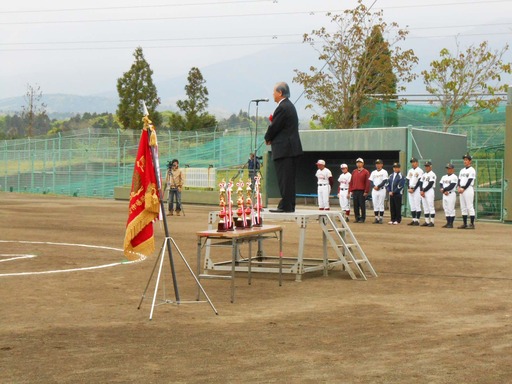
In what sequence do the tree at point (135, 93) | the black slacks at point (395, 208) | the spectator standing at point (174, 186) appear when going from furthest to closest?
the tree at point (135, 93) < the spectator standing at point (174, 186) < the black slacks at point (395, 208)

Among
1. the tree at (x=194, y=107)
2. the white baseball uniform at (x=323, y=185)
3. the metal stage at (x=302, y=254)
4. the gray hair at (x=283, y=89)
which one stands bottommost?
Answer: the metal stage at (x=302, y=254)

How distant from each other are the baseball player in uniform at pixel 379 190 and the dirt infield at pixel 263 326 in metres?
13.1

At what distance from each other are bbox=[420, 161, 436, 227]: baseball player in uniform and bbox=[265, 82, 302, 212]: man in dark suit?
15606 millimetres

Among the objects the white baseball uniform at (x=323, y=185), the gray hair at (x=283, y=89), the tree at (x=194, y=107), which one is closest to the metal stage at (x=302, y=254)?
the gray hair at (x=283, y=89)

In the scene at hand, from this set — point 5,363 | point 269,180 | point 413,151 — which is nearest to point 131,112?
point 269,180

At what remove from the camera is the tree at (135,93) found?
246ft

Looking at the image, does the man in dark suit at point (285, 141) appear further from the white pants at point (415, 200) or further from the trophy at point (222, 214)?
the white pants at point (415, 200)

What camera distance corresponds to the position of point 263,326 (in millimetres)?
10234

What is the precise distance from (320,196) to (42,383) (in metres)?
27.1

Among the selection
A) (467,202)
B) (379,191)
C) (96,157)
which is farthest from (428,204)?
(96,157)

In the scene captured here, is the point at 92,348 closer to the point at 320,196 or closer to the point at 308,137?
the point at 320,196

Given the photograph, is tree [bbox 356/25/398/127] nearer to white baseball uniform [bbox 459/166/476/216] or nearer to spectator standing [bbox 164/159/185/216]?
spectator standing [bbox 164/159/185/216]

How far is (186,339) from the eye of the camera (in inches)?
369

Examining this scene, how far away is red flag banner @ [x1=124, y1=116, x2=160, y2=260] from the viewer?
1113 cm
